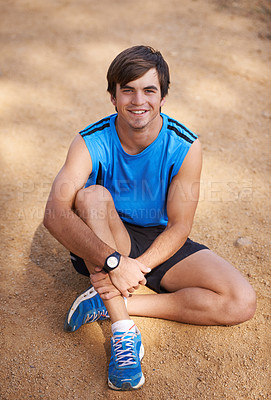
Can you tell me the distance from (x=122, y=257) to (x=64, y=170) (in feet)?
2.01

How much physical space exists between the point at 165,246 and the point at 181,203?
0.27 meters

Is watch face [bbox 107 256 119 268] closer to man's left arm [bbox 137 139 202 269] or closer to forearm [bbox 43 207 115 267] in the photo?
forearm [bbox 43 207 115 267]

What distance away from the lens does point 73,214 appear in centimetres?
247

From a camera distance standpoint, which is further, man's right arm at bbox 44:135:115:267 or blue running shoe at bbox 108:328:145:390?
man's right arm at bbox 44:135:115:267

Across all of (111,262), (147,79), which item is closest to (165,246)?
(111,262)

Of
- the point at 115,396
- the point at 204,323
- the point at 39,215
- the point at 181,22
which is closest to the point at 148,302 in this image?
the point at 204,323

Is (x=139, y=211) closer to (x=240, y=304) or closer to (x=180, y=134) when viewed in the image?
(x=180, y=134)

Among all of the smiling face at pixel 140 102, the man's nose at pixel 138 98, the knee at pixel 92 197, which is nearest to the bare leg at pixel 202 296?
the knee at pixel 92 197

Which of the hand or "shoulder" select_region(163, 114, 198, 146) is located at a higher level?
"shoulder" select_region(163, 114, 198, 146)

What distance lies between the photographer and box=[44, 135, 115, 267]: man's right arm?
7.79ft

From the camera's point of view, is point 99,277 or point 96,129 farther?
point 96,129

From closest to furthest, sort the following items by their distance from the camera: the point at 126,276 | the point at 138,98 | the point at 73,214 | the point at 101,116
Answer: the point at 126,276, the point at 73,214, the point at 138,98, the point at 101,116

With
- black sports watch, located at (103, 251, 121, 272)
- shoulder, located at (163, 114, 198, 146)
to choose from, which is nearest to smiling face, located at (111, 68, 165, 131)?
shoulder, located at (163, 114, 198, 146)

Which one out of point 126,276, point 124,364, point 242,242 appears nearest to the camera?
point 124,364
